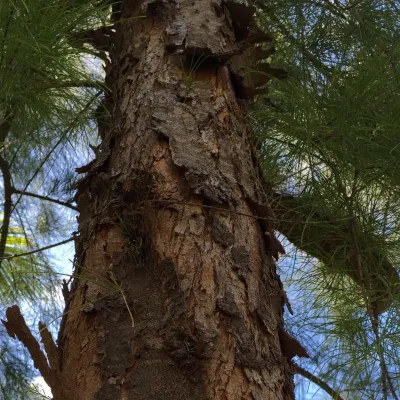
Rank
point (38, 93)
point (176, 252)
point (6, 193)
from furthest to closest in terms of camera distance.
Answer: point (6, 193) < point (38, 93) < point (176, 252)

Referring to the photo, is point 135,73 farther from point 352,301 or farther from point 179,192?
point 352,301

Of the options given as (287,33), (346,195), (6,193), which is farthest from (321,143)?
(6,193)

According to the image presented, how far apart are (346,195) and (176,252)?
59 centimetres

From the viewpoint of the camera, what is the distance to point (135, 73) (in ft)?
3.43

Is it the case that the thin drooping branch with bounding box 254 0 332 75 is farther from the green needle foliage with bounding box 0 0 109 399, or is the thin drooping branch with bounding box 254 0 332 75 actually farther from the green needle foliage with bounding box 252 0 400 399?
the green needle foliage with bounding box 0 0 109 399

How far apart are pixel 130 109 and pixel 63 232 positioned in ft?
3.53

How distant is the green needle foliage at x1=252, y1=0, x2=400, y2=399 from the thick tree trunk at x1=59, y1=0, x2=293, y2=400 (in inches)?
9.5

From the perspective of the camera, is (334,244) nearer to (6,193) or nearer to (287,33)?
(287,33)

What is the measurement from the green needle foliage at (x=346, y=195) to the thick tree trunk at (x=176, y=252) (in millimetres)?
240

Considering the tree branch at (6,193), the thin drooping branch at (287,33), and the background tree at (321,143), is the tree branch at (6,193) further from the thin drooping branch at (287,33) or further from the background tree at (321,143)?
the thin drooping branch at (287,33)

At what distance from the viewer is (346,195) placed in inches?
49.4

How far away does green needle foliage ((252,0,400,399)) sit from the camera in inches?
46.0

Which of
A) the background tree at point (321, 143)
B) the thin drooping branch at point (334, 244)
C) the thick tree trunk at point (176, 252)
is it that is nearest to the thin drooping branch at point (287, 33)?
the background tree at point (321, 143)

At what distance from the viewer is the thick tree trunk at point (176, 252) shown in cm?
68
